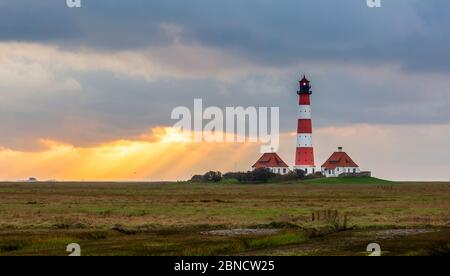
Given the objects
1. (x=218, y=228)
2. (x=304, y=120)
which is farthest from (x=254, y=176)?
(x=218, y=228)

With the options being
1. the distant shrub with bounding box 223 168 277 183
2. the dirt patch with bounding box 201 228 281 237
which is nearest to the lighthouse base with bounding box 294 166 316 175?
the distant shrub with bounding box 223 168 277 183

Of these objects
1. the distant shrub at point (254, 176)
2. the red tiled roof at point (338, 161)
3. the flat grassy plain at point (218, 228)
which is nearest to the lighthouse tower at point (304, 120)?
the distant shrub at point (254, 176)

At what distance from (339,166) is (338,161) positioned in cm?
169

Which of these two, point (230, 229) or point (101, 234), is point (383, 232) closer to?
point (230, 229)

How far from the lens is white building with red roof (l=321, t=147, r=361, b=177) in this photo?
194m

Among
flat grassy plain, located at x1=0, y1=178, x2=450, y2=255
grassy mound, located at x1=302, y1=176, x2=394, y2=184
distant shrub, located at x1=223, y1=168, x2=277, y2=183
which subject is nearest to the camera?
flat grassy plain, located at x1=0, y1=178, x2=450, y2=255

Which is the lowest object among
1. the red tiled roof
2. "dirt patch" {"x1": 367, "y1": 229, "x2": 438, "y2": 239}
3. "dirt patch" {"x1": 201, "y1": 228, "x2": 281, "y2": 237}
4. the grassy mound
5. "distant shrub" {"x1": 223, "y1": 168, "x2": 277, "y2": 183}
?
"dirt patch" {"x1": 367, "y1": 229, "x2": 438, "y2": 239}

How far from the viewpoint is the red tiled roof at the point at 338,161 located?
195 m

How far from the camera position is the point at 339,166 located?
195 meters

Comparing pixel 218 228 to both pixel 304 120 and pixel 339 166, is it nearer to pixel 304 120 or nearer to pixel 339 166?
pixel 304 120

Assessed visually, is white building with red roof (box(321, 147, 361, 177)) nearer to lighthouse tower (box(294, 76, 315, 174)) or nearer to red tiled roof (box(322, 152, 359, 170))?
red tiled roof (box(322, 152, 359, 170))

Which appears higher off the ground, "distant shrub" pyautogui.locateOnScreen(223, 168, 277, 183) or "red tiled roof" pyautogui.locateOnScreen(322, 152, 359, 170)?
"red tiled roof" pyautogui.locateOnScreen(322, 152, 359, 170)

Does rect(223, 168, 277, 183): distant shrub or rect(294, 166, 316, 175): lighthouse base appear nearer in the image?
rect(294, 166, 316, 175): lighthouse base
